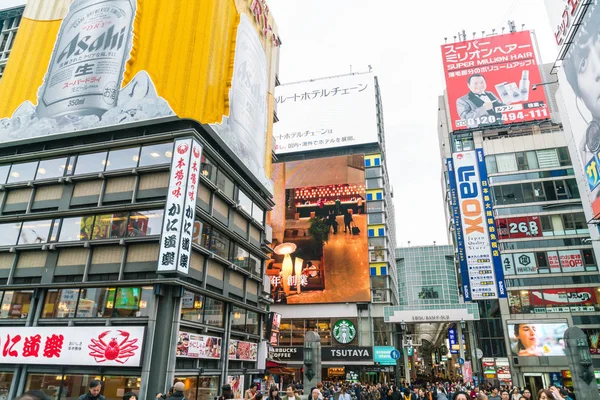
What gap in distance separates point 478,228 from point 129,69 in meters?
34.7

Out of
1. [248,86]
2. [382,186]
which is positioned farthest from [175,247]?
[382,186]

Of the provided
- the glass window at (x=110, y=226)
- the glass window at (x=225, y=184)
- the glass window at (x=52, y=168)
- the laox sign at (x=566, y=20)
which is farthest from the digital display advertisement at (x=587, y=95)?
the glass window at (x=52, y=168)

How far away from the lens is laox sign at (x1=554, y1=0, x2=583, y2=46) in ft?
87.6

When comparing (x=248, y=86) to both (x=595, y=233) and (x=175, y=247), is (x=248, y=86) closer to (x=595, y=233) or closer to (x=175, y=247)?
(x=175, y=247)

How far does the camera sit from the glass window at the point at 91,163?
83.0ft

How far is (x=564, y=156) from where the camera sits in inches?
1854

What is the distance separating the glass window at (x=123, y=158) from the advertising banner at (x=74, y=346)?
959 cm

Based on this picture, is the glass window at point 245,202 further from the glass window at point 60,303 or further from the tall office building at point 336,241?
the tall office building at point 336,241

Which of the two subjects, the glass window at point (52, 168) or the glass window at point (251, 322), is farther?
the glass window at point (251, 322)

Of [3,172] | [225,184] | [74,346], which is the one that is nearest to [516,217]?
[225,184]

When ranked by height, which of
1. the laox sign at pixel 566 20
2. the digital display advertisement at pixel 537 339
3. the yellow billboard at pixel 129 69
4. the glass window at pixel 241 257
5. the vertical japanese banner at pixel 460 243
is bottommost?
the digital display advertisement at pixel 537 339

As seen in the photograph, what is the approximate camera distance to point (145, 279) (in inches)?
843

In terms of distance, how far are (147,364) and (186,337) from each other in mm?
2467

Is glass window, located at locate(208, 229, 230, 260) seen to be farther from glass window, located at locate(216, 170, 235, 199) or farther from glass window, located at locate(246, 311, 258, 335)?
glass window, located at locate(246, 311, 258, 335)
